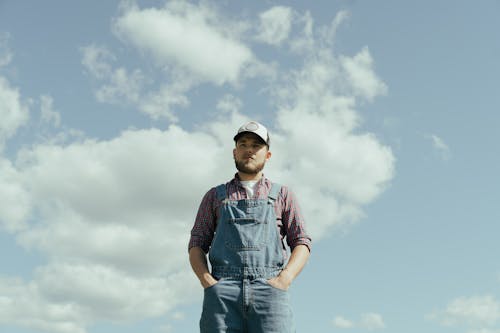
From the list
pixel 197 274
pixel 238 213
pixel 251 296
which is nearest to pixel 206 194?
pixel 238 213

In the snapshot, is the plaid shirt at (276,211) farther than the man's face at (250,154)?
No

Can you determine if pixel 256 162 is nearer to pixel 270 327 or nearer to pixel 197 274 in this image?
pixel 197 274

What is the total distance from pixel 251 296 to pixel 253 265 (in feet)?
0.94

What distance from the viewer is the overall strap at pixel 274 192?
5652mm

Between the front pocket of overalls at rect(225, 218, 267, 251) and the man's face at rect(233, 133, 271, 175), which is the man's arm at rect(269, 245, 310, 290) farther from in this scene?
the man's face at rect(233, 133, 271, 175)

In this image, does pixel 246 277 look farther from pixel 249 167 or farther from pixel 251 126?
pixel 251 126

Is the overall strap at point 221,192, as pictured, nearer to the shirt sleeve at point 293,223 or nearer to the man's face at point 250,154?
the man's face at point 250,154

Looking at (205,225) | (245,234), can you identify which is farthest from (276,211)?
(205,225)

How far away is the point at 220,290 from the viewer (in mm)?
5156

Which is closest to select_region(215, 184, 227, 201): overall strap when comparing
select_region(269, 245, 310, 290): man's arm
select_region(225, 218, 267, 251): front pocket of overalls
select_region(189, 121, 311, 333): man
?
select_region(189, 121, 311, 333): man

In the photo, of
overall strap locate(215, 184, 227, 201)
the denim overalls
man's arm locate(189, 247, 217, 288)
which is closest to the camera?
the denim overalls

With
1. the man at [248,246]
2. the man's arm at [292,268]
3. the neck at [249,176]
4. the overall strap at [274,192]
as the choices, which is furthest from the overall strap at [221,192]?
the man's arm at [292,268]

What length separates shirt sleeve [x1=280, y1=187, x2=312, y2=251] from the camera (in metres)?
5.61

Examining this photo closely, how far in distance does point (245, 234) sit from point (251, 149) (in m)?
0.93
